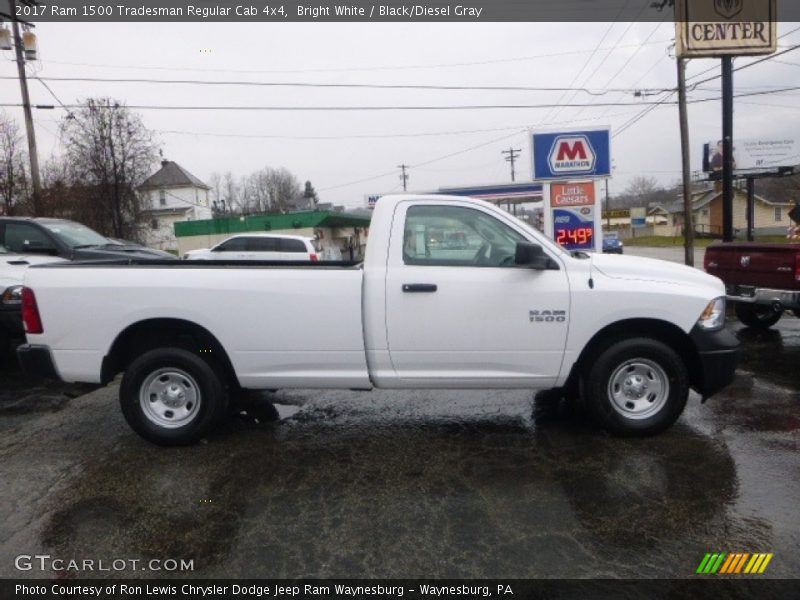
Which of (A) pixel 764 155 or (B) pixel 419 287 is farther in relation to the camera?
(A) pixel 764 155

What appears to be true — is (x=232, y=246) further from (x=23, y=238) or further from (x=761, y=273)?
(x=761, y=273)

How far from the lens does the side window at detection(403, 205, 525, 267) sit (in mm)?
4309

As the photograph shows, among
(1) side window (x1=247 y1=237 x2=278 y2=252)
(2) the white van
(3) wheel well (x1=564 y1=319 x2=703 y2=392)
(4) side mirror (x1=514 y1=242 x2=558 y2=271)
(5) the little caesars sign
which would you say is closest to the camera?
(4) side mirror (x1=514 y1=242 x2=558 y2=271)

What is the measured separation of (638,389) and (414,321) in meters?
1.86

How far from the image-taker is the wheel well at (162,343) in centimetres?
439

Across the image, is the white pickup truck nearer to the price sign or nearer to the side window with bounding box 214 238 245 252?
the price sign

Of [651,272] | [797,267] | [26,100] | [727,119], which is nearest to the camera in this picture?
[651,272]

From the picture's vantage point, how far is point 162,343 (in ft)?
14.9

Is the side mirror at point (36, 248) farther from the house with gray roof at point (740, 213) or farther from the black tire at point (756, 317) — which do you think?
the house with gray roof at point (740, 213)

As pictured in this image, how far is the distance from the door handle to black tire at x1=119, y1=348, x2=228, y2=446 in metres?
1.68

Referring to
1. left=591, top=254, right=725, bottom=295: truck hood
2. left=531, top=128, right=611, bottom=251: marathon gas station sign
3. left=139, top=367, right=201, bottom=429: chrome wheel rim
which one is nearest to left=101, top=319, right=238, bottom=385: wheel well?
left=139, top=367, right=201, bottom=429: chrome wheel rim

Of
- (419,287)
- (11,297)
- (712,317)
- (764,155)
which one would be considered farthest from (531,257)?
(764,155)
